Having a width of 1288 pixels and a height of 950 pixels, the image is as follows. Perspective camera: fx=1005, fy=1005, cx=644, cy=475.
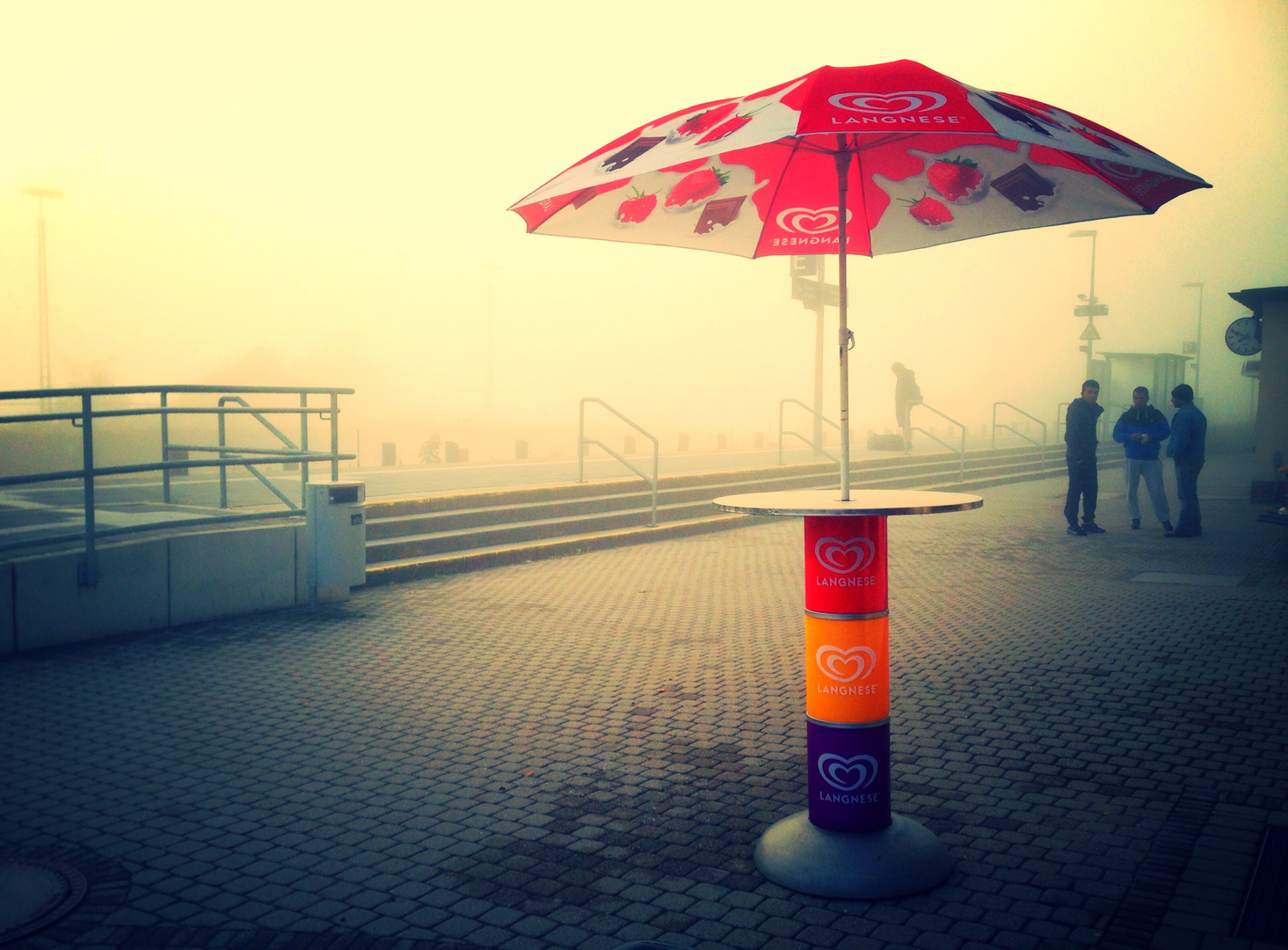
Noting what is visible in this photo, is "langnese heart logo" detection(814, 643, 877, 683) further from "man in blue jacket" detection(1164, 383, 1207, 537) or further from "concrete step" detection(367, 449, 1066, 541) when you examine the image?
"man in blue jacket" detection(1164, 383, 1207, 537)

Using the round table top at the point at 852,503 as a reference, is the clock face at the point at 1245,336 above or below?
above

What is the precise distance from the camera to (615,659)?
6.66 metres

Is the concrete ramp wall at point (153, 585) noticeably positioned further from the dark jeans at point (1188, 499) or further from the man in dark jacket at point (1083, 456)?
the dark jeans at point (1188, 499)

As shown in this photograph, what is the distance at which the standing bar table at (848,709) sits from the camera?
353 cm

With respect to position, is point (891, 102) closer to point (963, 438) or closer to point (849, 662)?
point (849, 662)

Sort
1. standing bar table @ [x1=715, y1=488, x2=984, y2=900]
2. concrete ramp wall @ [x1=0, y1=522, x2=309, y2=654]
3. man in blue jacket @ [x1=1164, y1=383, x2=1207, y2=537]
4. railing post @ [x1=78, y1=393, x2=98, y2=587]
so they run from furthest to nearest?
1. man in blue jacket @ [x1=1164, y1=383, x2=1207, y2=537]
2. railing post @ [x1=78, y1=393, x2=98, y2=587]
3. concrete ramp wall @ [x1=0, y1=522, x2=309, y2=654]
4. standing bar table @ [x1=715, y1=488, x2=984, y2=900]

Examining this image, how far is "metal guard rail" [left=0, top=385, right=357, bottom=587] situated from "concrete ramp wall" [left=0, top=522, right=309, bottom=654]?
0.48ft

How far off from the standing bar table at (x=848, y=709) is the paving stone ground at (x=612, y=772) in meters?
0.16

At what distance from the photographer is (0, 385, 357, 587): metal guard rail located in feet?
22.3

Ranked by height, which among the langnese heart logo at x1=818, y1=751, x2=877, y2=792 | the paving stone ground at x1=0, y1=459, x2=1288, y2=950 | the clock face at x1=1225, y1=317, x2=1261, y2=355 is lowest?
the paving stone ground at x1=0, y1=459, x2=1288, y2=950

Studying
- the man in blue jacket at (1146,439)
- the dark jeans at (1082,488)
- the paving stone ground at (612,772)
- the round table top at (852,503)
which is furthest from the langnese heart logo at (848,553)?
the man in blue jacket at (1146,439)

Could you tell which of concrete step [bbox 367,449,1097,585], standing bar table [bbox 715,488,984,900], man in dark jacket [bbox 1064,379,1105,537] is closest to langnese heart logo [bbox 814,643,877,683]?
standing bar table [bbox 715,488,984,900]

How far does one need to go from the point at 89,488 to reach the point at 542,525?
559 centimetres

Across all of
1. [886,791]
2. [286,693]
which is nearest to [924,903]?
[886,791]
